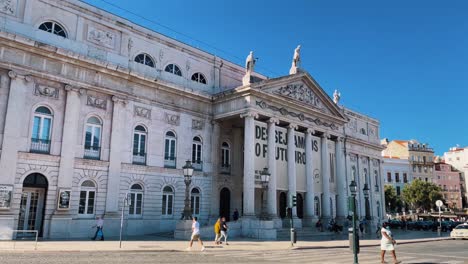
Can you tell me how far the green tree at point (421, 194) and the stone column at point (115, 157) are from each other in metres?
62.1

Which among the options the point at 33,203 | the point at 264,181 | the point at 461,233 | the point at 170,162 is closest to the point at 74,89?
the point at 33,203

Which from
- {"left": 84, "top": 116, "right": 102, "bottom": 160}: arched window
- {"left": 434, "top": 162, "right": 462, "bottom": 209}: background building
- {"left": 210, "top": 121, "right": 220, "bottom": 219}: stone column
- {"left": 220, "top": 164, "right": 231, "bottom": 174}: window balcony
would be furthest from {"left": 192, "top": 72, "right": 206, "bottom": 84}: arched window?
{"left": 434, "top": 162, "right": 462, "bottom": 209}: background building

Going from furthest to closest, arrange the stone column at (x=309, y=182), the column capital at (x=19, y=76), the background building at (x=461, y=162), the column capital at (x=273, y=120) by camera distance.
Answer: the background building at (x=461, y=162), the stone column at (x=309, y=182), the column capital at (x=273, y=120), the column capital at (x=19, y=76)

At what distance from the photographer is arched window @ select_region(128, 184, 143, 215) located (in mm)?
26406

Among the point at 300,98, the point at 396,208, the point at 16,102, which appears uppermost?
the point at 300,98

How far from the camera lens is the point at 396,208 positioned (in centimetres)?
7750

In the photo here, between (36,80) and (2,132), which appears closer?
(2,132)

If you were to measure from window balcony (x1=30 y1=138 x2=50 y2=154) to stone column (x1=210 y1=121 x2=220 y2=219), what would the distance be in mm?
12876

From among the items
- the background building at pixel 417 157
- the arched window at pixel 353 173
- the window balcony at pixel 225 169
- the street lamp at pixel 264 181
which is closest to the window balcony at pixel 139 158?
the window balcony at pixel 225 169

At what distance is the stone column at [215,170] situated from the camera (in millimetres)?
31172

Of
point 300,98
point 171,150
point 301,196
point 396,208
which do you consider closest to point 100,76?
point 171,150

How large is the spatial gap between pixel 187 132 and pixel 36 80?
11435 mm

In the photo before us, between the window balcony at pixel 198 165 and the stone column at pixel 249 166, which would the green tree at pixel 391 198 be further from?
the window balcony at pixel 198 165

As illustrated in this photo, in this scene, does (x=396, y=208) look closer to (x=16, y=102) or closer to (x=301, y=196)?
(x=301, y=196)
